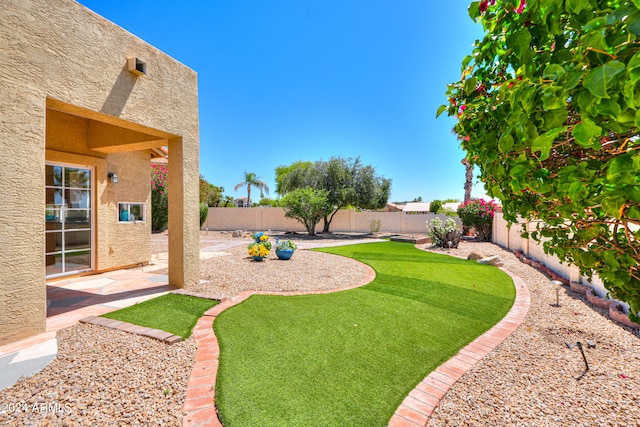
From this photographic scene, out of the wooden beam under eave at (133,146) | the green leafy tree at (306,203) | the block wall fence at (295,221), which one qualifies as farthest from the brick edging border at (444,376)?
the block wall fence at (295,221)

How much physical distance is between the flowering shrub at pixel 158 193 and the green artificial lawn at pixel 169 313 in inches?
715

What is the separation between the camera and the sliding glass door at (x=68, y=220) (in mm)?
7820

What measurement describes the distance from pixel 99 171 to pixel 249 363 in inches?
311

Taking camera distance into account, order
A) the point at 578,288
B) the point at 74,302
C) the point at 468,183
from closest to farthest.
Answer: the point at 74,302 → the point at 578,288 → the point at 468,183

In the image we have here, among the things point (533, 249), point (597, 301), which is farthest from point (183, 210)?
point (533, 249)

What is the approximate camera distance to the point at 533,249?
12.0 metres

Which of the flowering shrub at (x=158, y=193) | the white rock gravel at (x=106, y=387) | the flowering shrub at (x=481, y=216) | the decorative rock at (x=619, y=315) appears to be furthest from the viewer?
the flowering shrub at (x=158, y=193)

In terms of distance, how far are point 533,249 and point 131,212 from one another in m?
14.7

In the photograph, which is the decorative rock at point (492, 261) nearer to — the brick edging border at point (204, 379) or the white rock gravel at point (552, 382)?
Answer: the white rock gravel at point (552, 382)

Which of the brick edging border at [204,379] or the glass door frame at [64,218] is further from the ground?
the glass door frame at [64,218]

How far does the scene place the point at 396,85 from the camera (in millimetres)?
19094

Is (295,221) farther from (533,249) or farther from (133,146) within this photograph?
(133,146)

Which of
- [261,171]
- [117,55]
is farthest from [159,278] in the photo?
[261,171]

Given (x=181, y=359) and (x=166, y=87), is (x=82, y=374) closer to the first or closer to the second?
(x=181, y=359)
